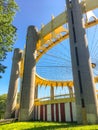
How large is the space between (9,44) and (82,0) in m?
14.1

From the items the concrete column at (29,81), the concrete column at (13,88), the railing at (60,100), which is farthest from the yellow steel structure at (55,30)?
the railing at (60,100)

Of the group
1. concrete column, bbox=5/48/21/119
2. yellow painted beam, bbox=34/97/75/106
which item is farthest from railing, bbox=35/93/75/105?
concrete column, bbox=5/48/21/119

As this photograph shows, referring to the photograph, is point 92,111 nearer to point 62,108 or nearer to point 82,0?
point 62,108

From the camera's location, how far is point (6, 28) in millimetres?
15141

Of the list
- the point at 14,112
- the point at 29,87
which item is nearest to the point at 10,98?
the point at 14,112

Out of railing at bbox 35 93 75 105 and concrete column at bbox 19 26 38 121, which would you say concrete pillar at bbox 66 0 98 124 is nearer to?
railing at bbox 35 93 75 105

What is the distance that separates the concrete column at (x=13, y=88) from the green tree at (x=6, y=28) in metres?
19.4

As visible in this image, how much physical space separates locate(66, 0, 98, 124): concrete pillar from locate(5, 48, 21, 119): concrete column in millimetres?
18642

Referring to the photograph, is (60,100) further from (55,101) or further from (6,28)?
(6,28)

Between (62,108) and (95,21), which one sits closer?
(62,108)

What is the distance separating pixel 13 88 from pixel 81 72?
1973cm

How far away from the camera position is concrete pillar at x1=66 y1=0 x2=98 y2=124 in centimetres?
1694

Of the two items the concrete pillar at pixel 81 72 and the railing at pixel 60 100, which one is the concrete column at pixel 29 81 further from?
the concrete pillar at pixel 81 72

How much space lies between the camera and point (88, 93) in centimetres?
1728
